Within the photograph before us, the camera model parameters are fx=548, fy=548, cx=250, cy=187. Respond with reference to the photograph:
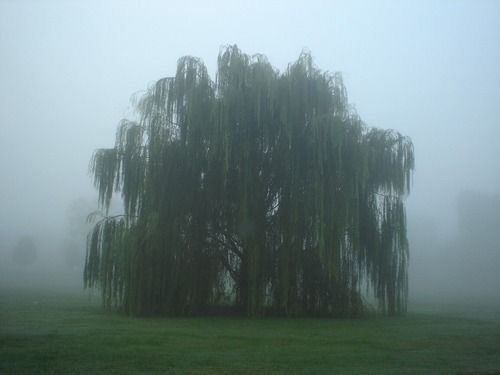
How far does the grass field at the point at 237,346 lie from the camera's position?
8.75m

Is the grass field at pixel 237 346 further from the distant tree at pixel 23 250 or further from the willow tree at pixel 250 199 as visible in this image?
the distant tree at pixel 23 250

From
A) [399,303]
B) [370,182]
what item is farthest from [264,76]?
[399,303]

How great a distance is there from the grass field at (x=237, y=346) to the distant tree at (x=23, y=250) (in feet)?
200

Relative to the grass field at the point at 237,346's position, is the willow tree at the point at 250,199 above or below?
above

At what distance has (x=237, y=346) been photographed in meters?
10.9

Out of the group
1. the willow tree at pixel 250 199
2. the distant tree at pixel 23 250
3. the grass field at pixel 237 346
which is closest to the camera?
the grass field at pixel 237 346

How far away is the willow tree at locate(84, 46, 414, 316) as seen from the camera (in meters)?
17.1

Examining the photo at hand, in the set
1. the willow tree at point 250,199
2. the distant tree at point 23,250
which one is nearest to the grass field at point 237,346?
the willow tree at point 250,199

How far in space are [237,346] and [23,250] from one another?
68.3 metres

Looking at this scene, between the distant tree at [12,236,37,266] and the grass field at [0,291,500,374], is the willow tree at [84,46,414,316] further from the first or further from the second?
the distant tree at [12,236,37,266]

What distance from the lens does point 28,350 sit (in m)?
9.73

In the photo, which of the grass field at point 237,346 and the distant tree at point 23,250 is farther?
the distant tree at point 23,250

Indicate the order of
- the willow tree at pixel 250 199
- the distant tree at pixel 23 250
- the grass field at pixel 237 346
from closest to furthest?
the grass field at pixel 237 346
the willow tree at pixel 250 199
the distant tree at pixel 23 250

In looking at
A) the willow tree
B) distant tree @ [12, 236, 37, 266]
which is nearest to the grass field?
the willow tree
